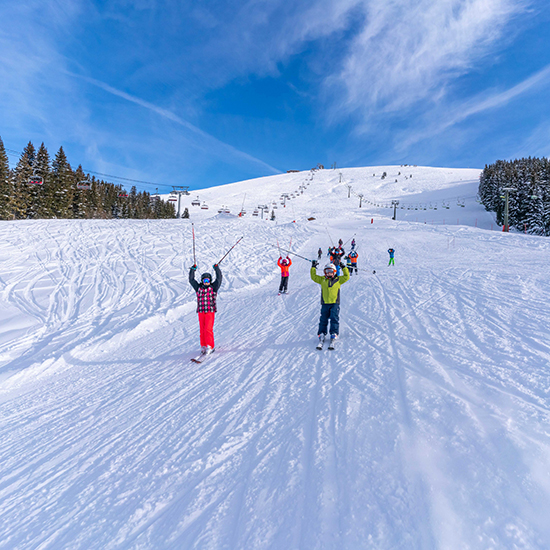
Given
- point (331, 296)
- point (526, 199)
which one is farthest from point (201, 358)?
point (526, 199)

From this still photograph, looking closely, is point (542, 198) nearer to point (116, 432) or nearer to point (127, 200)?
point (116, 432)

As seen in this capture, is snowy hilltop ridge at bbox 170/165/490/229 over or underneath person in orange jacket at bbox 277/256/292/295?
over

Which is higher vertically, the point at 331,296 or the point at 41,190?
the point at 41,190

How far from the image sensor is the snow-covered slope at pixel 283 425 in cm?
224

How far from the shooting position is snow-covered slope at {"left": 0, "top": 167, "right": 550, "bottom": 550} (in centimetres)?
224

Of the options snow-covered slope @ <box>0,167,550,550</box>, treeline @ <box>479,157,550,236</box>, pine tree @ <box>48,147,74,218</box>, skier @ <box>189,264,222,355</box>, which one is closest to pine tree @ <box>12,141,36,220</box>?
pine tree @ <box>48,147,74,218</box>

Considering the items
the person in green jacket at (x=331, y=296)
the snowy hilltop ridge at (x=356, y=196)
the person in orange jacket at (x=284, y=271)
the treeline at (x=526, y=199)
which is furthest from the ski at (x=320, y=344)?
the snowy hilltop ridge at (x=356, y=196)

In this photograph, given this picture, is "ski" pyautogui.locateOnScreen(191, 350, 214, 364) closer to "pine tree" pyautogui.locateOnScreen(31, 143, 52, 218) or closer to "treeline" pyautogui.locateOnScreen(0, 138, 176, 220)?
"treeline" pyautogui.locateOnScreen(0, 138, 176, 220)

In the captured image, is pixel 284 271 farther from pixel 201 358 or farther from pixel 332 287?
pixel 201 358

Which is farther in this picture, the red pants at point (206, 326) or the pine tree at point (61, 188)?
the pine tree at point (61, 188)

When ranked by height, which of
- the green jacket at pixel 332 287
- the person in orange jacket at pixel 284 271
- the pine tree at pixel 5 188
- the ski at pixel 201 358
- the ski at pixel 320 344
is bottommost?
the ski at pixel 201 358

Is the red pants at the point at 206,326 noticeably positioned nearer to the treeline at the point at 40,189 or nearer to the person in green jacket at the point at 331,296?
the person in green jacket at the point at 331,296

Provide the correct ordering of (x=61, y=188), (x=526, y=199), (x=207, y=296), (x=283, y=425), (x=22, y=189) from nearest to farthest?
(x=283, y=425), (x=207, y=296), (x=22, y=189), (x=61, y=188), (x=526, y=199)

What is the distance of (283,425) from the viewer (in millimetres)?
3441
